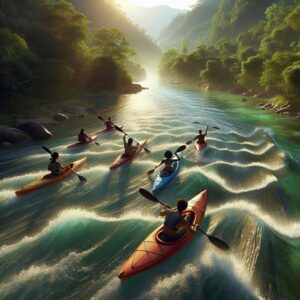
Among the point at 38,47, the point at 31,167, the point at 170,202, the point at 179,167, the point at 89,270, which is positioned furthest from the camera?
the point at 38,47

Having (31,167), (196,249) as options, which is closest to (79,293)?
(196,249)

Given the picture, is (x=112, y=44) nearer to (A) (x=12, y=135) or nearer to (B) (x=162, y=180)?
(A) (x=12, y=135)

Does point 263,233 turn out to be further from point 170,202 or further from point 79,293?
point 79,293

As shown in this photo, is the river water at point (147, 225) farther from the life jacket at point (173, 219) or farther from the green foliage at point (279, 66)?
the green foliage at point (279, 66)

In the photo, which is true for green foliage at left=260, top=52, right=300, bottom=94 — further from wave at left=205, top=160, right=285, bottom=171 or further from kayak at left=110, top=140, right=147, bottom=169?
kayak at left=110, top=140, right=147, bottom=169

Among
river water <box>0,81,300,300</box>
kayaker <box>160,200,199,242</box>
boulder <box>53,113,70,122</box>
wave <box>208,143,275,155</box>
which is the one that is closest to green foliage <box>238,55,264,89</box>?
river water <box>0,81,300,300</box>

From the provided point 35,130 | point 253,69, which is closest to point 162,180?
point 35,130

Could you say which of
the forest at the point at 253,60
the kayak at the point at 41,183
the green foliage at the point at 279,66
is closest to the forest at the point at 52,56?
the kayak at the point at 41,183
